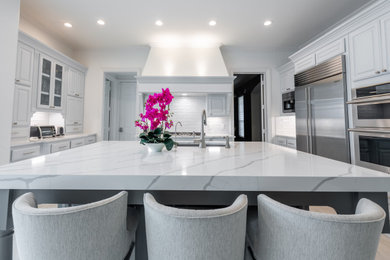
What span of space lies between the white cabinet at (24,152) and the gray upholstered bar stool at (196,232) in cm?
260

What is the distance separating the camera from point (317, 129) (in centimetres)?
264

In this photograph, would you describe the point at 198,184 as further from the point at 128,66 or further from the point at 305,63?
the point at 128,66

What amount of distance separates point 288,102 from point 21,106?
4534 millimetres

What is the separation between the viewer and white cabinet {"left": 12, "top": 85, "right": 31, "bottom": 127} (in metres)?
2.43

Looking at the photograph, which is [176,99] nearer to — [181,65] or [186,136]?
[181,65]

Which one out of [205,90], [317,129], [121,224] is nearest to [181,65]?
[205,90]

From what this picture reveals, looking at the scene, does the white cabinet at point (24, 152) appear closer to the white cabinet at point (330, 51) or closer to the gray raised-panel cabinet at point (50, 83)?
the gray raised-panel cabinet at point (50, 83)

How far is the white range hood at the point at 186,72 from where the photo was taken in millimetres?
3578

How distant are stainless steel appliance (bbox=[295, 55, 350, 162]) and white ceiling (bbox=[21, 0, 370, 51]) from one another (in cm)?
98

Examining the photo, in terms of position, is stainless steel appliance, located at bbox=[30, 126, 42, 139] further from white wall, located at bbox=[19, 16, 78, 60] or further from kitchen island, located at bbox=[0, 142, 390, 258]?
kitchen island, located at bbox=[0, 142, 390, 258]

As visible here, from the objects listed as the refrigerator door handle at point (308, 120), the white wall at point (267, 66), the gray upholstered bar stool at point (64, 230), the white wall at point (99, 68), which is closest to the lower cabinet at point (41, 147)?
the white wall at point (99, 68)

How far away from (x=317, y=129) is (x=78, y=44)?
489 cm

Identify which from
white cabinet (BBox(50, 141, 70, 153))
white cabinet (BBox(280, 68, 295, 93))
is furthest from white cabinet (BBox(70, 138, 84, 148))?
white cabinet (BBox(280, 68, 295, 93))

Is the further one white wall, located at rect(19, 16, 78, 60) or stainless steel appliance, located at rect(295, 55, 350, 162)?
white wall, located at rect(19, 16, 78, 60)
